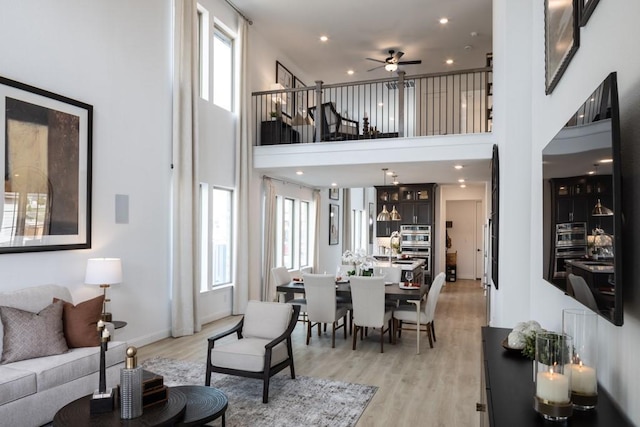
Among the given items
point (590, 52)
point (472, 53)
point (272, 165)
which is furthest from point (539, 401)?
point (472, 53)

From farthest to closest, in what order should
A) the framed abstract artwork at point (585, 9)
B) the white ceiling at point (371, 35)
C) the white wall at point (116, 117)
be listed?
the white ceiling at point (371, 35) < the white wall at point (116, 117) < the framed abstract artwork at point (585, 9)

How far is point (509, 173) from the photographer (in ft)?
14.2

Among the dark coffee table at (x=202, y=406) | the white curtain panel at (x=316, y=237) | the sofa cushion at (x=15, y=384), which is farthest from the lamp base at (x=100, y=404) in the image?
the white curtain panel at (x=316, y=237)

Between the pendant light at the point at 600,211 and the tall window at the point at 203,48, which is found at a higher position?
the tall window at the point at 203,48

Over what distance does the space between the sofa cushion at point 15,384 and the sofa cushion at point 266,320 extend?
1879mm

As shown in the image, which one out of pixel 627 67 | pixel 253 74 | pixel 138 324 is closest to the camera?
pixel 627 67

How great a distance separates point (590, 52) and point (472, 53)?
9625 mm

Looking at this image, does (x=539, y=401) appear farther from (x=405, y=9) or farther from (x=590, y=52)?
(x=405, y=9)

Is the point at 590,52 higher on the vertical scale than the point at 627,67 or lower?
higher

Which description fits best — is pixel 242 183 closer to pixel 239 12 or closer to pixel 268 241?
pixel 268 241

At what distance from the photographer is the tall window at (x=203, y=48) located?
7285 mm

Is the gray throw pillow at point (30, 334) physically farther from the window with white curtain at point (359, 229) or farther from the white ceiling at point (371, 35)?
the window with white curtain at point (359, 229)

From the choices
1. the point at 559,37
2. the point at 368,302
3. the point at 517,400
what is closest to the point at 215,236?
the point at 368,302

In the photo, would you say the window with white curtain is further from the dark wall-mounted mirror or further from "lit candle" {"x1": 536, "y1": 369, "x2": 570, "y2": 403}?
"lit candle" {"x1": 536, "y1": 369, "x2": 570, "y2": 403}
